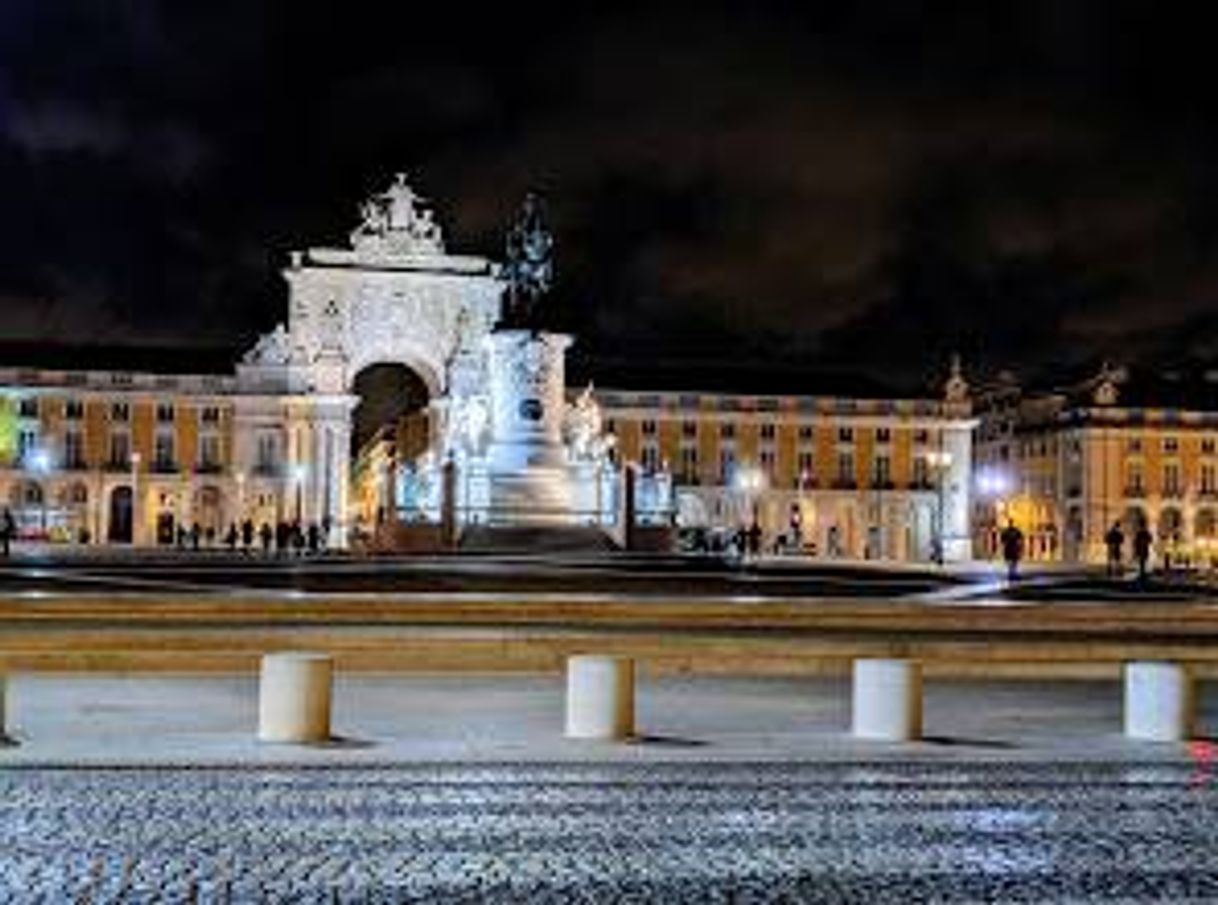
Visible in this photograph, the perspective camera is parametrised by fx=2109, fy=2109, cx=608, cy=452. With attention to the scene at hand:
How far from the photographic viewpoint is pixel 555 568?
43.1 m

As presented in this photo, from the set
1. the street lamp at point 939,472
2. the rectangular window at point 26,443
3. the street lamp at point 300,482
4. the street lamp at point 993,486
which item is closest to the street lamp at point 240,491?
the street lamp at point 300,482

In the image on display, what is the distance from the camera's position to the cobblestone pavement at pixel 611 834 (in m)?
9.76

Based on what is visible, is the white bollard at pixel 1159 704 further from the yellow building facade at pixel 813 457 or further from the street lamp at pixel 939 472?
the yellow building facade at pixel 813 457

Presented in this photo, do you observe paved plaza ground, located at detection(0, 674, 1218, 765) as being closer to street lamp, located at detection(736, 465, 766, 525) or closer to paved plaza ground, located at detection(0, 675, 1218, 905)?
paved plaza ground, located at detection(0, 675, 1218, 905)

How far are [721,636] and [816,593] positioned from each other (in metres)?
10.6

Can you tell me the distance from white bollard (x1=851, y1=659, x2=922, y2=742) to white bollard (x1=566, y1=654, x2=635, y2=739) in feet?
6.03

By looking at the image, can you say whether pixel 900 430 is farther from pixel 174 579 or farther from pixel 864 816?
pixel 864 816

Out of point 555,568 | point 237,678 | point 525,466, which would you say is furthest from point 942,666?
point 525,466

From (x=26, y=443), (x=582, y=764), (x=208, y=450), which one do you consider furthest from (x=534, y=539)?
(x=26, y=443)

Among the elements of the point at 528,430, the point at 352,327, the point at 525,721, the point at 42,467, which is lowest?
the point at 525,721

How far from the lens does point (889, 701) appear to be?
16.4 metres

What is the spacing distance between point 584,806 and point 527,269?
5219 centimetres

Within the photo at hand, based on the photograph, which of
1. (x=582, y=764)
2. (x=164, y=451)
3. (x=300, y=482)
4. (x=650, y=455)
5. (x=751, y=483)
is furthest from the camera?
(x=751, y=483)

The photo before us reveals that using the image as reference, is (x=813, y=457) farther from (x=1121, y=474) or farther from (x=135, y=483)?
(x=135, y=483)
